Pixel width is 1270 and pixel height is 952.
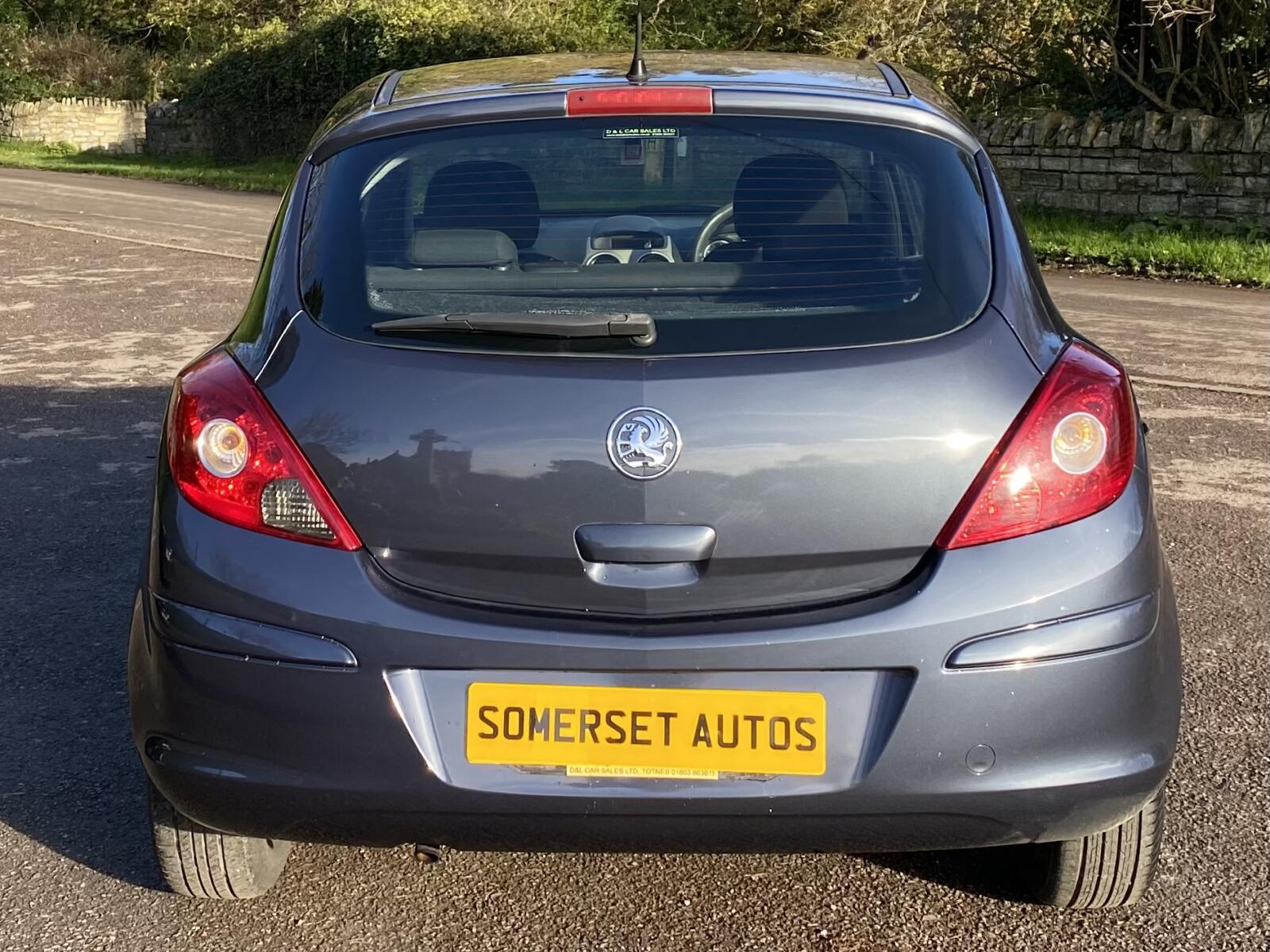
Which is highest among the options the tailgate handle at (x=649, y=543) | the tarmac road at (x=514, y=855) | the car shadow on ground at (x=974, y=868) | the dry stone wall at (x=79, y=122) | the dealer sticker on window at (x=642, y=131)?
the dealer sticker on window at (x=642, y=131)

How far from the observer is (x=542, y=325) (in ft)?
8.46

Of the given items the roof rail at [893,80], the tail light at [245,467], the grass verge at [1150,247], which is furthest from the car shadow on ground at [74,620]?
the grass verge at [1150,247]

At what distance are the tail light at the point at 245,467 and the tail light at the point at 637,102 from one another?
0.82 metres

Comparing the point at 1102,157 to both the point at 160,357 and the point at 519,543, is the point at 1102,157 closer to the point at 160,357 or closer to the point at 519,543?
the point at 160,357

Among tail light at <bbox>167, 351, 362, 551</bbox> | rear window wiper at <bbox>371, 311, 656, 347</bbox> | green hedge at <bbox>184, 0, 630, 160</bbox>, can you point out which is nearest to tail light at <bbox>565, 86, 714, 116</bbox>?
rear window wiper at <bbox>371, 311, 656, 347</bbox>

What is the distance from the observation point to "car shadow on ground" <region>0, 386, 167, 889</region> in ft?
11.2

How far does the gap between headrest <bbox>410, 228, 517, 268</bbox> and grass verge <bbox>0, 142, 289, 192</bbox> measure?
1856 cm

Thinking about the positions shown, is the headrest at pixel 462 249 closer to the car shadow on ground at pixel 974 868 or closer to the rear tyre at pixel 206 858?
the rear tyre at pixel 206 858

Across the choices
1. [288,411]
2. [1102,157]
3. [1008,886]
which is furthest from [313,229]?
[1102,157]

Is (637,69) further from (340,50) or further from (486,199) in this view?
(340,50)

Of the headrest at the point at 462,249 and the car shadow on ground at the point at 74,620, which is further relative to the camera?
the car shadow on ground at the point at 74,620

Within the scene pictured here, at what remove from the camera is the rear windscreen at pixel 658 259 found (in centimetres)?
266

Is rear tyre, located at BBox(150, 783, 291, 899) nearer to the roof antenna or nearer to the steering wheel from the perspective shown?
the steering wheel

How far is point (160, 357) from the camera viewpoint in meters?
9.02
